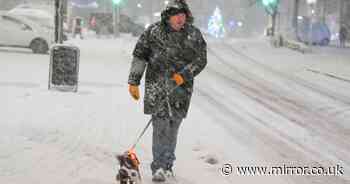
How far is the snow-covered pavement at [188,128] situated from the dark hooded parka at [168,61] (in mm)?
858

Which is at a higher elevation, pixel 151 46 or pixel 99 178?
pixel 151 46

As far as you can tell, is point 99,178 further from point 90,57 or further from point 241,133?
point 90,57

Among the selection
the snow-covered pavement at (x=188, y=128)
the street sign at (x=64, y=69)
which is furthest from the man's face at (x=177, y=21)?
the street sign at (x=64, y=69)

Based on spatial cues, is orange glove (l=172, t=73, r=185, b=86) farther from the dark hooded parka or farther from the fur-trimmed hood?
the fur-trimmed hood

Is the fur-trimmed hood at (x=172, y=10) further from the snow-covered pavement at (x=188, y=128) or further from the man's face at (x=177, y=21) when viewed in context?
the snow-covered pavement at (x=188, y=128)

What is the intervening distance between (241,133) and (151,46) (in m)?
4.25

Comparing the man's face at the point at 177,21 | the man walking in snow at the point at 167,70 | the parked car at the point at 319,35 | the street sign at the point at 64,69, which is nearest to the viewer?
the man's face at the point at 177,21

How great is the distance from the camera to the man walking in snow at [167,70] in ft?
22.2

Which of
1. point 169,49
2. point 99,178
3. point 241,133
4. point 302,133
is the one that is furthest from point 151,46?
point 302,133

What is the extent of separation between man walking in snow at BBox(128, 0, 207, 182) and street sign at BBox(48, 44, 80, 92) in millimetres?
7558

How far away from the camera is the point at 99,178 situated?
687cm

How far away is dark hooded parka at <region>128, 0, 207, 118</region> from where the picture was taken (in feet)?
22.2

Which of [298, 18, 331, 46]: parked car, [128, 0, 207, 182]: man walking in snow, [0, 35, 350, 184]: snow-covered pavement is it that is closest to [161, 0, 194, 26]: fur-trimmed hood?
[128, 0, 207, 182]: man walking in snow

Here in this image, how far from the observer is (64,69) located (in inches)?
563
